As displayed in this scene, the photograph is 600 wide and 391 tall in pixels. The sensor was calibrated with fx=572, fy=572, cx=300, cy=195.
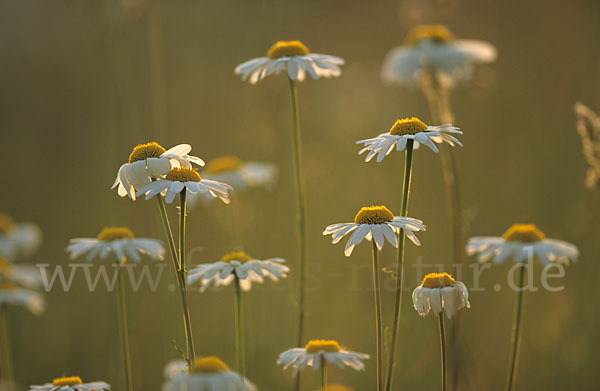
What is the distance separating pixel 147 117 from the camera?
6746mm

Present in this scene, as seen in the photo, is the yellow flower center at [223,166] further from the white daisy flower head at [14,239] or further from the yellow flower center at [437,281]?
the yellow flower center at [437,281]

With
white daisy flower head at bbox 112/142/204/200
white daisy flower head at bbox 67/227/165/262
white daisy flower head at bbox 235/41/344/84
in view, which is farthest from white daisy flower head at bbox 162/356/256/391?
white daisy flower head at bbox 235/41/344/84

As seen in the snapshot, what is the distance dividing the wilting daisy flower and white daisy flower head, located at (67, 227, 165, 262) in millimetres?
513

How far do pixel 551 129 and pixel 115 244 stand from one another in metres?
4.68

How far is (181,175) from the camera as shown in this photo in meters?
1.99

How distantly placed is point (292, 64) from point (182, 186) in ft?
3.12

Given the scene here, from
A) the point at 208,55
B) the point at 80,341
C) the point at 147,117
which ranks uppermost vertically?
the point at 208,55

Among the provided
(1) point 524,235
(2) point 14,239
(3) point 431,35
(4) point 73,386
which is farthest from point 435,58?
(2) point 14,239

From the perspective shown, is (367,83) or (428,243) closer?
(428,243)

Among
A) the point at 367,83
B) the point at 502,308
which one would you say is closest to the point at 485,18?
the point at 367,83

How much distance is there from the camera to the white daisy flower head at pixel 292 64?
2.59m

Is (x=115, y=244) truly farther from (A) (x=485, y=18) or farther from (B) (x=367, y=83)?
(A) (x=485, y=18)

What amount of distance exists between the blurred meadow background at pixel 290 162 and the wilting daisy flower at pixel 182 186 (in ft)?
3.96

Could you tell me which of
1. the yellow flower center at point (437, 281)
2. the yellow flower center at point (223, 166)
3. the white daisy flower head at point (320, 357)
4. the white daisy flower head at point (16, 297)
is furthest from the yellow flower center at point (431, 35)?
the white daisy flower head at point (16, 297)
